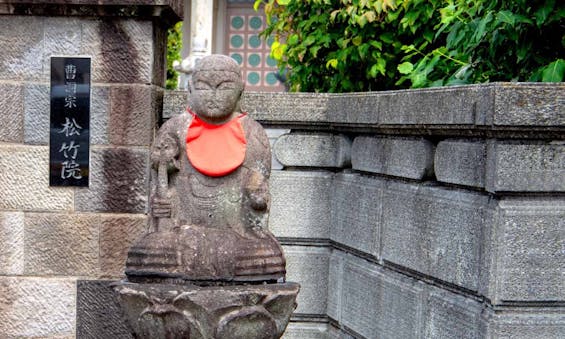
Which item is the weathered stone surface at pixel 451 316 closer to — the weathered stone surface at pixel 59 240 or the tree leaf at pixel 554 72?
the tree leaf at pixel 554 72

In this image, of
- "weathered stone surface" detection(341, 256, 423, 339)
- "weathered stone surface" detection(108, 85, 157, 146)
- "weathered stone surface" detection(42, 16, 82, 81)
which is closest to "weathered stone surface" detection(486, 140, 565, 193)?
"weathered stone surface" detection(341, 256, 423, 339)

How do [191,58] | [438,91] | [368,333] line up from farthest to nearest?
[191,58], [368,333], [438,91]

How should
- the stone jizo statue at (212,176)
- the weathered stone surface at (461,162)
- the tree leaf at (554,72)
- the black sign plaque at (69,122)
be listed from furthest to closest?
the black sign plaque at (69,122) → the stone jizo statue at (212,176) → the tree leaf at (554,72) → the weathered stone surface at (461,162)

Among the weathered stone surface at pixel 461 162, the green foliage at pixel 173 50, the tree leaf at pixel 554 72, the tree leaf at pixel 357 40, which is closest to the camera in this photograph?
the weathered stone surface at pixel 461 162

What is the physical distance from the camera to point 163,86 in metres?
6.69

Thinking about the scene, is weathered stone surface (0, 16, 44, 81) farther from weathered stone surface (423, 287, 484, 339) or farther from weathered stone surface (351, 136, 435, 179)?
weathered stone surface (423, 287, 484, 339)

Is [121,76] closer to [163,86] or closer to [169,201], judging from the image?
[163,86]

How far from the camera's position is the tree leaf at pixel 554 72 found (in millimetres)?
4738

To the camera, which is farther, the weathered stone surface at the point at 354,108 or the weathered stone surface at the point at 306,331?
the weathered stone surface at the point at 306,331

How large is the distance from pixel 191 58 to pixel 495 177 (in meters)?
8.65

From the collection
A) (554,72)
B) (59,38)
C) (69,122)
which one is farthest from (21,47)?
(554,72)

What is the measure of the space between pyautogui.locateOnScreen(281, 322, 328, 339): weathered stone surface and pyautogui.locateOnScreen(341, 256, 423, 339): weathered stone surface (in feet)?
1.36

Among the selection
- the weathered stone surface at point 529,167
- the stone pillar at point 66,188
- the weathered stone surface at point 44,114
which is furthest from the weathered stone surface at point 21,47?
the weathered stone surface at point 529,167

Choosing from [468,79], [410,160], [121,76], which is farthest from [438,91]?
[121,76]
